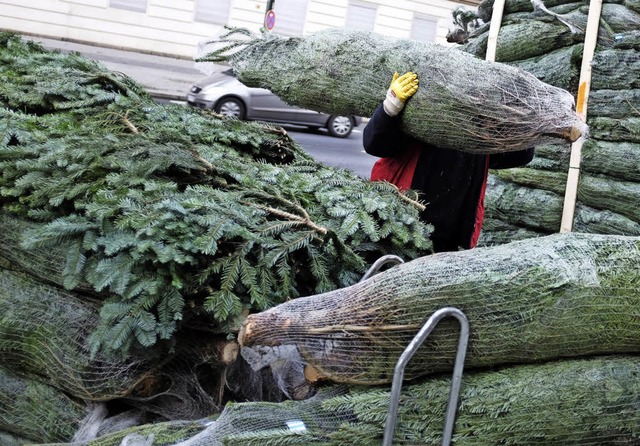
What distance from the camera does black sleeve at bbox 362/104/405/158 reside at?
10.7 feet

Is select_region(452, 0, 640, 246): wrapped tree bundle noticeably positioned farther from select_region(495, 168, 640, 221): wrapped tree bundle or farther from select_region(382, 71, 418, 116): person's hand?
select_region(382, 71, 418, 116): person's hand

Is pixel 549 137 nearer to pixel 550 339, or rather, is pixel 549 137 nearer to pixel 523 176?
pixel 550 339

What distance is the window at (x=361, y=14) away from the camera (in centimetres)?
2434

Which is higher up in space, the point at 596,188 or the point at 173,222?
the point at 596,188

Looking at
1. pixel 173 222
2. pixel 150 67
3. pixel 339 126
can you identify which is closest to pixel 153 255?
pixel 173 222

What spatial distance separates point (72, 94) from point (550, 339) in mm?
3052

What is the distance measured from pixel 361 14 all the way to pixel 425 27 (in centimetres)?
221

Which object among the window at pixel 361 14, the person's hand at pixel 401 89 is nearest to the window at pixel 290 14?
the window at pixel 361 14

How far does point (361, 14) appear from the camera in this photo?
24391 millimetres

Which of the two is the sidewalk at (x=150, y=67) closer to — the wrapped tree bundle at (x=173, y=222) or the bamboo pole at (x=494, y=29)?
the bamboo pole at (x=494, y=29)

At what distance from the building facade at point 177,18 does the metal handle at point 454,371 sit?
2036 cm

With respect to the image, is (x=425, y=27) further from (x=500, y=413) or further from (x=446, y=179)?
(x=500, y=413)

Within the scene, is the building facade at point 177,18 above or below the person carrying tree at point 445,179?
above

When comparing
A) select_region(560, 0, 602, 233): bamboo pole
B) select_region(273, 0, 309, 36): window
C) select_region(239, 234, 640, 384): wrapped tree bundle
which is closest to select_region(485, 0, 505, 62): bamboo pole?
select_region(560, 0, 602, 233): bamboo pole
